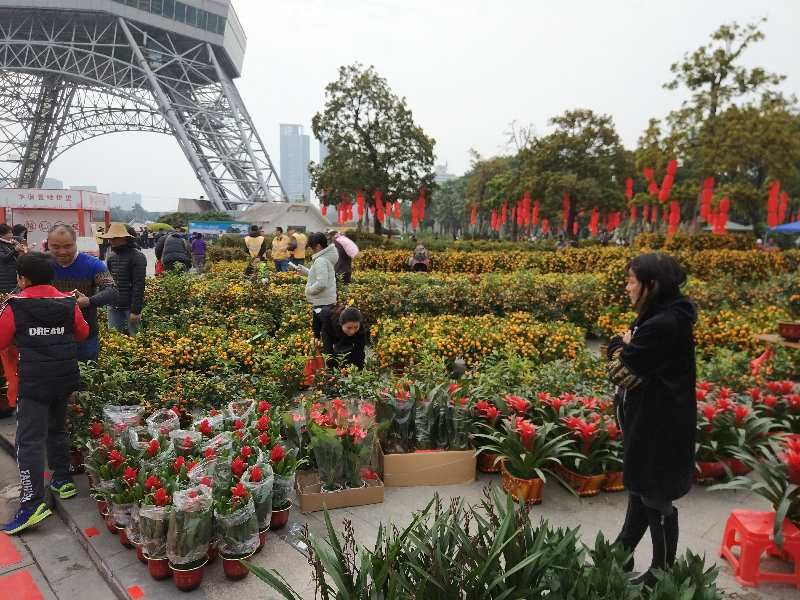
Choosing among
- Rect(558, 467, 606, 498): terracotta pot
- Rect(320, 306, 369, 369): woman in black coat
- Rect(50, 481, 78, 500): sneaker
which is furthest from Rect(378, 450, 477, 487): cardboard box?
Rect(50, 481, 78, 500): sneaker

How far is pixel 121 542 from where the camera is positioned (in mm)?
3180

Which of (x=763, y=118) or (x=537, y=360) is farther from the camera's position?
(x=763, y=118)

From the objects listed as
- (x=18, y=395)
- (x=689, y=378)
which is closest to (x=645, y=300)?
(x=689, y=378)

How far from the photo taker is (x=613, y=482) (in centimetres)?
379

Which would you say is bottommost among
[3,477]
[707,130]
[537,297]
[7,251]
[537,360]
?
[3,477]

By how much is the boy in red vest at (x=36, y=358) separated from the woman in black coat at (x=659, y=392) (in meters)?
3.29

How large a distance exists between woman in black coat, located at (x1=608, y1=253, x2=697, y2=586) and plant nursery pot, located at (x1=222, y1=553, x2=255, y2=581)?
1.95 m

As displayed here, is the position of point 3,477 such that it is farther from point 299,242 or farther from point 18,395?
point 299,242

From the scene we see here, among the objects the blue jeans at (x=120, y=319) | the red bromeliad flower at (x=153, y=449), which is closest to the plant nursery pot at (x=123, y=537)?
the red bromeliad flower at (x=153, y=449)

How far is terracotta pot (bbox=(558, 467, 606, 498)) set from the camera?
3.68m

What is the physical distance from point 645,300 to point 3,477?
466 cm

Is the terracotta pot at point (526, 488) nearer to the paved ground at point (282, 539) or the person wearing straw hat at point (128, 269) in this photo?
the paved ground at point (282, 539)

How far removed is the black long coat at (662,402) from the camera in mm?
2291

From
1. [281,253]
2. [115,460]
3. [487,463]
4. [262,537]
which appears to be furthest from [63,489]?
[281,253]
